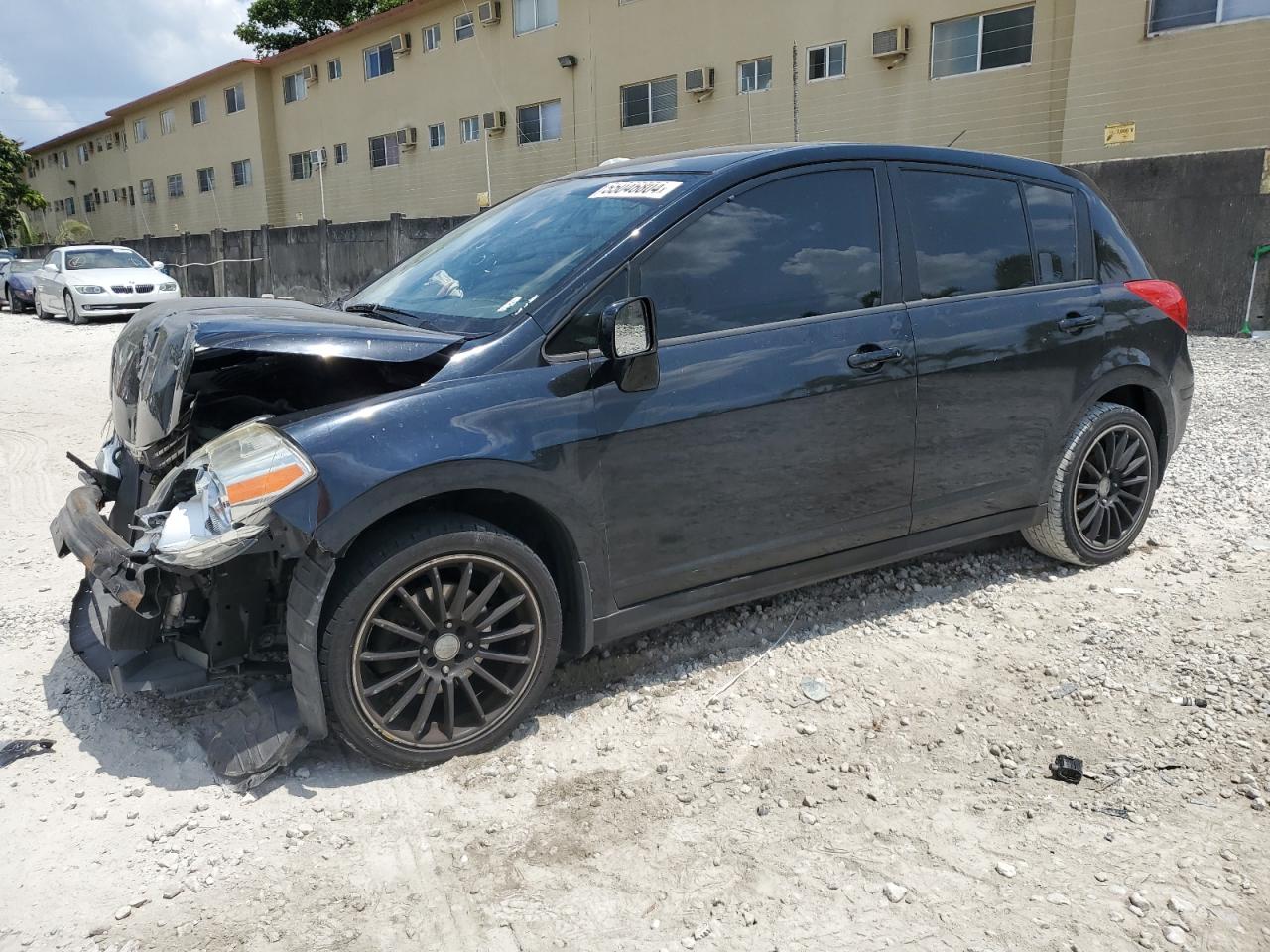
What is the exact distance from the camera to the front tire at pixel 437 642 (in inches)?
114

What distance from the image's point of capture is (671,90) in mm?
20828

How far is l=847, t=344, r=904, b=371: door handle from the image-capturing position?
3.64 metres

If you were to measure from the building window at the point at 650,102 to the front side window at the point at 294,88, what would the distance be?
15927 millimetres

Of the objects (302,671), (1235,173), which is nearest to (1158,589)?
(302,671)

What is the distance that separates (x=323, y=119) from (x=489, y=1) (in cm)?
1006

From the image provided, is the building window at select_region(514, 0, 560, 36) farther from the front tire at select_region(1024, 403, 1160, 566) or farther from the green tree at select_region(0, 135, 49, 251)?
the green tree at select_region(0, 135, 49, 251)

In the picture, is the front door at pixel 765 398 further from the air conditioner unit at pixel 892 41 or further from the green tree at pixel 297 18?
the green tree at pixel 297 18

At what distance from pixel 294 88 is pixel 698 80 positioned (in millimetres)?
19560

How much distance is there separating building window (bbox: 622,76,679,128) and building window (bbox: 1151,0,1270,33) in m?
9.69

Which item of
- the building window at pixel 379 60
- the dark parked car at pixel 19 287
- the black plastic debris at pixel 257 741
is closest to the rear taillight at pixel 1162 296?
the black plastic debris at pixel 257 741

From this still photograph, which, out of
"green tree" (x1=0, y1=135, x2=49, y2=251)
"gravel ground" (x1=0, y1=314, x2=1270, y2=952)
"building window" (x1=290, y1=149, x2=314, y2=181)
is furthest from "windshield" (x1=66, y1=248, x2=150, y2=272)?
"green tree" (x1=0, y1=135, x2=49, y2=251)

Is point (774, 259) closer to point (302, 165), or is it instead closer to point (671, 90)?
point (671, 90)

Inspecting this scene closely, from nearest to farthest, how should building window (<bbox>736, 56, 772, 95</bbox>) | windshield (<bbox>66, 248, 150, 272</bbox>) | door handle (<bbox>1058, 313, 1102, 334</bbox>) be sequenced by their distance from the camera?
door handle (<bbox>1058, 313, 1102, 334</bbox>), windshield (<bbox>66, 248, 150, 272</bbox>), building window (<bbox>736, 56, 772, 95</bbox>)

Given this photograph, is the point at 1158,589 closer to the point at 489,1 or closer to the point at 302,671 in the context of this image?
the point at 302,671
